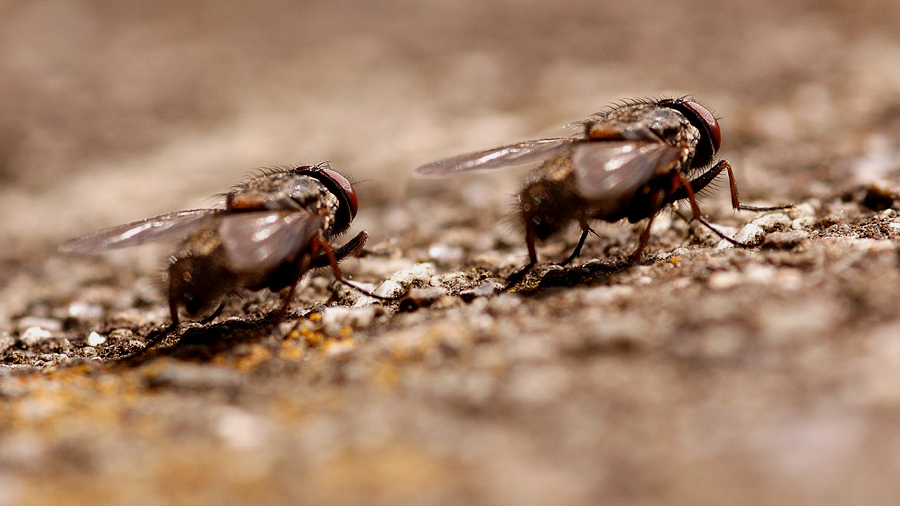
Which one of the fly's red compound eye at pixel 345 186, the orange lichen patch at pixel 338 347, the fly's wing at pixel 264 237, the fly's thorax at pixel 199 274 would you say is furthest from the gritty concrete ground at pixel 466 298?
the fly's red compound eye at pixel 345 186

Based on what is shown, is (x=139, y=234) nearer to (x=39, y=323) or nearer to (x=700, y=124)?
(x=39, y=323)

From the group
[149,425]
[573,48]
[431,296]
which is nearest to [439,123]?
[573,48]

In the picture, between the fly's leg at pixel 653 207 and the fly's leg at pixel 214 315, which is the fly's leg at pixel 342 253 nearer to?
the fly's leg at pixel 214 315

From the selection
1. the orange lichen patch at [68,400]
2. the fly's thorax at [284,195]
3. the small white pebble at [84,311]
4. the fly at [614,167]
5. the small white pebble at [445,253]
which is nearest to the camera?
the orange lichen patch at [68,400]

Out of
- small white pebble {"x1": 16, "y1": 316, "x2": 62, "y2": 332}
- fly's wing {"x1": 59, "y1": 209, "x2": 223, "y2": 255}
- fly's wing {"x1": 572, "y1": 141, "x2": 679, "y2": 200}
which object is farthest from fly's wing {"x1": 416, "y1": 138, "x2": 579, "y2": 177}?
small white pebble {"x1": 16, "y1": 316, "x2": 62, "y2": 332}

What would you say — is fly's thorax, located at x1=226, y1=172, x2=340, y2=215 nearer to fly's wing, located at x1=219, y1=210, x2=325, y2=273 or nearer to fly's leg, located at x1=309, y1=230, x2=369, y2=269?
fly's wing, located at x1=219, y1=210, x2=325, y2=273

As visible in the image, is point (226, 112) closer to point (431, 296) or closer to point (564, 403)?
point (431, 296)

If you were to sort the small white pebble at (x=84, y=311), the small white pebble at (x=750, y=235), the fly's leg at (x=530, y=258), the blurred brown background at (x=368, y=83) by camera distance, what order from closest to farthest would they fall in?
the small white pebble at (x=750, y=235) < the fly's leg at (x=530, y=258) < the small white pebble at (x=84, y=311) < the blurred brown background at (x=368, y=83)
